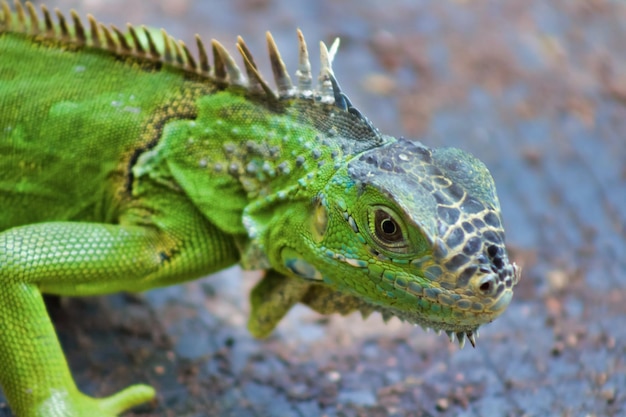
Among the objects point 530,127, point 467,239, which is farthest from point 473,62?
point 467,239

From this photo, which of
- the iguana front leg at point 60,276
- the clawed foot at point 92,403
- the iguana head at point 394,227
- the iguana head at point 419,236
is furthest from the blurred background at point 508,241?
the iguana head at point 419,236

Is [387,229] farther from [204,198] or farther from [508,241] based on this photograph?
[508,241]

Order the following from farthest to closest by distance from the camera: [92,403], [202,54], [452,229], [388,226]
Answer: [202,54] → [92,403] → [388,226] → [452,229]

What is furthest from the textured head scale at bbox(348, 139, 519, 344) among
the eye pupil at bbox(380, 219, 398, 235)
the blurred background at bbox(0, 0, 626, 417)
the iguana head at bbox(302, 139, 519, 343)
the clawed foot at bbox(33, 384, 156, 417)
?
the clawed foot at bbox(33, 384, 156, 417)

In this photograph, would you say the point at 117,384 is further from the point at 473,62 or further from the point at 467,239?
the point at 473,62

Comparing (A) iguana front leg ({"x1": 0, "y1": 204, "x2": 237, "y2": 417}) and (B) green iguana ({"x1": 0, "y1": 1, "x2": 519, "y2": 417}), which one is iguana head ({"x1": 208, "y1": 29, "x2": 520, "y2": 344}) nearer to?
(B) green iguana ({"x1": 0, "y1": 1, "x2": 519, "y2": 417})

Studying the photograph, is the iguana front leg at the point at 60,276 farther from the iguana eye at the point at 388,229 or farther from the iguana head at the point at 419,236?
the iguana eye at the point at 388,229

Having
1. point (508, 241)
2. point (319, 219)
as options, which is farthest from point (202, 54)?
point (508, 241)
